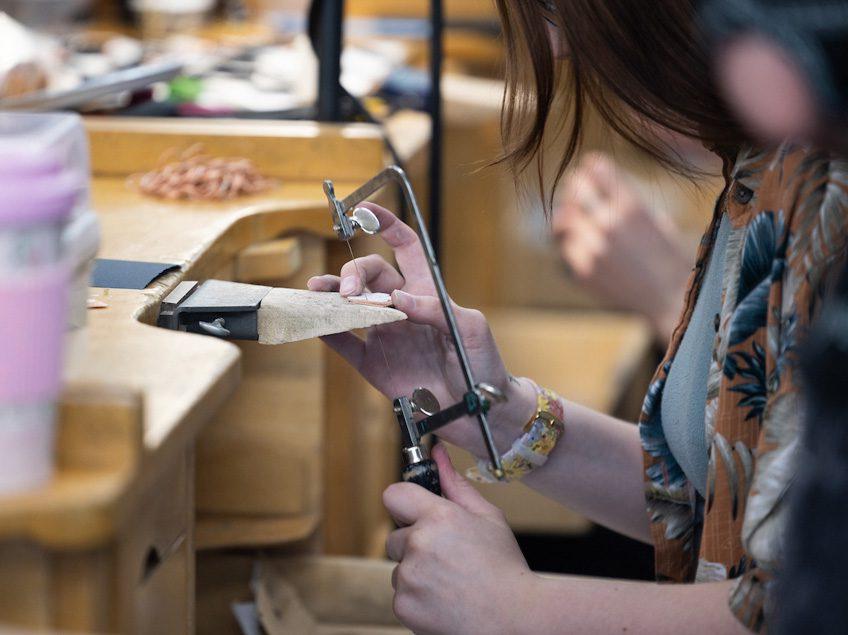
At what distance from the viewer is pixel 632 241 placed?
6.70 ft

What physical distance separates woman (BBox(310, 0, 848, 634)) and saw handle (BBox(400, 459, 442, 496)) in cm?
1

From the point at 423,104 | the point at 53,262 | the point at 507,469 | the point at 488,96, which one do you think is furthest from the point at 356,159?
the point at 488,96

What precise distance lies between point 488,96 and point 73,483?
79.0 inches

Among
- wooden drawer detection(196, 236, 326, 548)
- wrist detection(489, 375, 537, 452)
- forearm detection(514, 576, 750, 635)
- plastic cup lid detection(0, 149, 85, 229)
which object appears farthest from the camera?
wooden drawer detection(196, 236, 326, 548)

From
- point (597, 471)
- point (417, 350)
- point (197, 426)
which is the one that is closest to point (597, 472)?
point (597, 471)

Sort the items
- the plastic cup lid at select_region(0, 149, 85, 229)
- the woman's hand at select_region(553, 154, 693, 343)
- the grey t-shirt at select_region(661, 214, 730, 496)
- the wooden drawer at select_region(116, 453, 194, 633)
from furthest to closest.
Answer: the woman's hand at select_region(553, 154, 693, 343)
the grey t-shirt at select_region(661, 214, 730, 496)
the wooden drawer at select_region(116, 453, 194, 633)
the plastic cup lid at select_region(0, 149, 85, 229)

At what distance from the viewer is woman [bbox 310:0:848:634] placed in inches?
30.7

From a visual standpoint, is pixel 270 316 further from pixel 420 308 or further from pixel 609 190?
pixel 609 190

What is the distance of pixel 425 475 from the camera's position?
956 millimetres

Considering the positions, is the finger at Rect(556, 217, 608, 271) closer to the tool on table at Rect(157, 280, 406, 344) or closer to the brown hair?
the brown hair

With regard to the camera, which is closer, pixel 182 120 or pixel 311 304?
pixel 311 304

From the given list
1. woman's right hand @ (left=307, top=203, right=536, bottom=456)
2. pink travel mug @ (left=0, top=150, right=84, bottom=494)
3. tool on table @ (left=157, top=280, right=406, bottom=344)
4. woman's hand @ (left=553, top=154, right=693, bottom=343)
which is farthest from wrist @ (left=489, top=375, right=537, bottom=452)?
woman's hand @ (left=553, top=154, right=693, bottom=343)

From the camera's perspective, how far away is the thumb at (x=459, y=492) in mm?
942

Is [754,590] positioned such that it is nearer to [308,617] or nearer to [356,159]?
[308,617]
